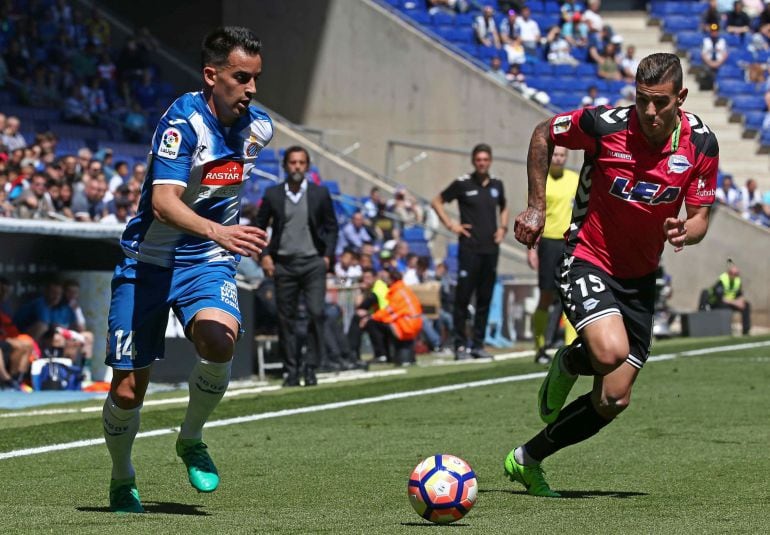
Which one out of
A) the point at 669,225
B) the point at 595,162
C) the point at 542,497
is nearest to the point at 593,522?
the point at 542,497

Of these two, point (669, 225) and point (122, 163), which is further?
point (122, 163)

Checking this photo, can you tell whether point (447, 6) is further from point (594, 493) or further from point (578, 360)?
point (594, 493)

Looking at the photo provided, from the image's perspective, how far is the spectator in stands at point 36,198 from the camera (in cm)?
1738

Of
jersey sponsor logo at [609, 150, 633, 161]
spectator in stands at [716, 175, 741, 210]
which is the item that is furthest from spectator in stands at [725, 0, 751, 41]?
jersey sponsor logo at [609, 150, 633, 161]

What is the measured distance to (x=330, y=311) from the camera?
1792cm

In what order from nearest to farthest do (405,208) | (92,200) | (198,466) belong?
(198,466) → (92,200) → (405,208)

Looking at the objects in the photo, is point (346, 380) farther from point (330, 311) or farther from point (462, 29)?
point (462, 29)

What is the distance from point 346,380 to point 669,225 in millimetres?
8893

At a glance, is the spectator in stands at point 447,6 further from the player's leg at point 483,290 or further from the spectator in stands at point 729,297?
the player's leg at point 483,290

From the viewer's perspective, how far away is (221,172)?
272 inches

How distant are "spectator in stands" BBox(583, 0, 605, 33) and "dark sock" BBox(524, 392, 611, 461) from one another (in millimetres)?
25131

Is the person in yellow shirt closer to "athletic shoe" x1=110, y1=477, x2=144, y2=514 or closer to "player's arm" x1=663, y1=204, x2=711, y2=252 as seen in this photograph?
"player's arm" x1=663, y1=204, x2=711, y2=252

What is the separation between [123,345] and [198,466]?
70 cm

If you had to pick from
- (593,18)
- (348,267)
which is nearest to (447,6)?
(593,18)
